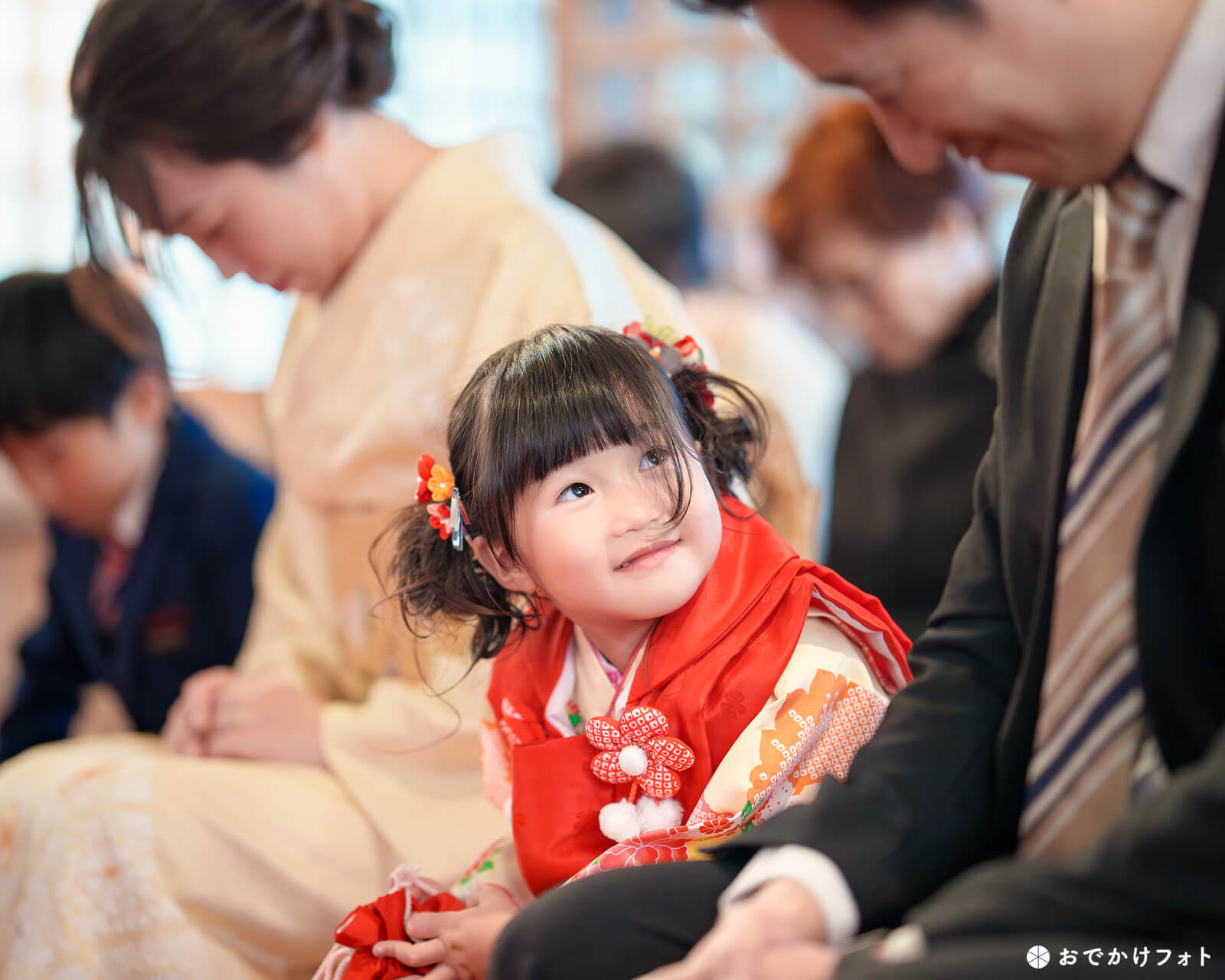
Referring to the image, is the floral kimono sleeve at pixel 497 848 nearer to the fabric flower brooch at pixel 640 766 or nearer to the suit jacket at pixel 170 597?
the fabric flower brooch at pixel 640 766

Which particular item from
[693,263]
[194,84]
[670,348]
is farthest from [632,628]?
[693,263]

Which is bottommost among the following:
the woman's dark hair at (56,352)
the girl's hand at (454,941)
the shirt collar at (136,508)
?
the shirt collar at (136,508)

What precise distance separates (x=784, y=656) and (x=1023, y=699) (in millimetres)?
171

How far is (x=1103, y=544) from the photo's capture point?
2.21ft

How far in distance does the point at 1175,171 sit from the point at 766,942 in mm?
468

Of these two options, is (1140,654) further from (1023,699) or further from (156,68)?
(156,68)

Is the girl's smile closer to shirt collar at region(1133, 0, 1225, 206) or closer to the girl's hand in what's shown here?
the girl's hand

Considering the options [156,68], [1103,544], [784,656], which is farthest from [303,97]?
[1103,544]

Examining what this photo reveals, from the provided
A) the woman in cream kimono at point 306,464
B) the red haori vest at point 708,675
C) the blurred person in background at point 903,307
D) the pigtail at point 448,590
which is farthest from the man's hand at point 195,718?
the blurred person in background at point 903,307

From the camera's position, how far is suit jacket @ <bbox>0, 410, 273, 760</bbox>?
1.72 meters

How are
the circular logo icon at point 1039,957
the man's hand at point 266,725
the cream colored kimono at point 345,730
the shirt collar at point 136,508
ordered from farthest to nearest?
the shirt collar at point 136,508
the man's hand at point 266,725
the cream colored kimono at point 345,730
the circular logo icon at point 1039,957

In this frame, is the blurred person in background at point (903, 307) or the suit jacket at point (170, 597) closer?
the suit jacket at point (170, 597)

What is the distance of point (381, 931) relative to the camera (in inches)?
35.5

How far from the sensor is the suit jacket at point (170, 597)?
5.65 feet
